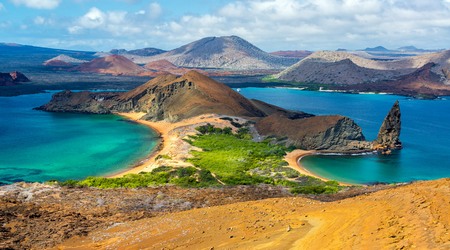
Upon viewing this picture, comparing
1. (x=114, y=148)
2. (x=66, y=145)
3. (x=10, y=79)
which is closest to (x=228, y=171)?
(x=114, y=148)

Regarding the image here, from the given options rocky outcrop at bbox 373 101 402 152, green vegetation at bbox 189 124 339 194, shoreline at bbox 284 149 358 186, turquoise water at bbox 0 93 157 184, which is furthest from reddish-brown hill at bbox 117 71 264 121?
rocky outcrop at bbox 373 101 402 152

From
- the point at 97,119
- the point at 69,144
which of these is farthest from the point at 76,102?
the point at 69,144

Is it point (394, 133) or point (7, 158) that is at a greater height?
point (394, 133)

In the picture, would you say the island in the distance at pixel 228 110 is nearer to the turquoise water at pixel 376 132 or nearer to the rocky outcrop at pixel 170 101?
the rocky outcrop at pixel 170 101

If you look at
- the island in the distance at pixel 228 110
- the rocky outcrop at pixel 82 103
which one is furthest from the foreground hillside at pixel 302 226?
the rocky outcrop at pixel 82 103

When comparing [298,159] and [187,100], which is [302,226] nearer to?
[298,159]

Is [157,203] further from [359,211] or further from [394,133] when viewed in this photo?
[394,133]

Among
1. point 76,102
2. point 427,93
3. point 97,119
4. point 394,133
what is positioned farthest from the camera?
point 427,93

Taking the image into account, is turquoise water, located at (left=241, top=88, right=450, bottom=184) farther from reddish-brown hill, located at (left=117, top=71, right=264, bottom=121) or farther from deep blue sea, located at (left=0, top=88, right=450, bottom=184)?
reddish-brown hill, located at (left=117, top=71, right=264, bottom=121)
